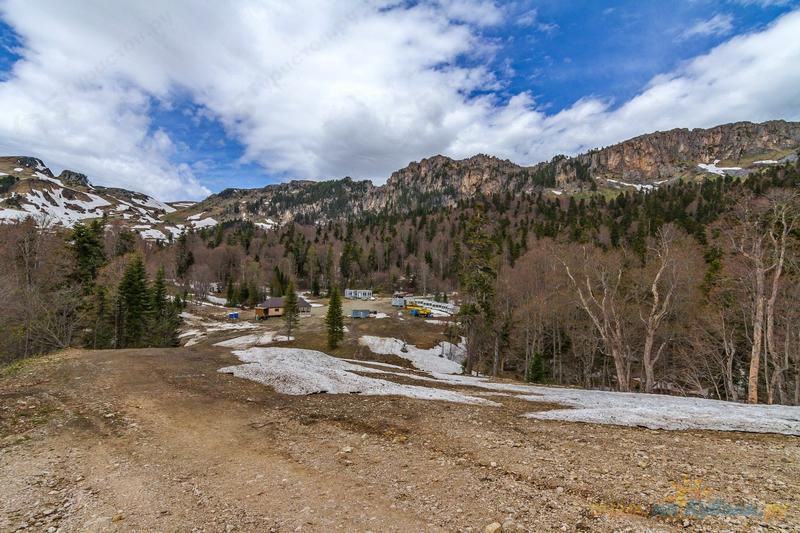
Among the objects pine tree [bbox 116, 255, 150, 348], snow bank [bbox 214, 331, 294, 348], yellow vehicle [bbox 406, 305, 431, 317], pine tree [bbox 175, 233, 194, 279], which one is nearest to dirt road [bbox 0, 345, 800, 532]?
pine tree [bbox 116, 255, 150, 348]

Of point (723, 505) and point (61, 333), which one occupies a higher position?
point (723, 505)

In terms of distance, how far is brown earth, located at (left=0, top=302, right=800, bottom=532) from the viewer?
18.8 ft

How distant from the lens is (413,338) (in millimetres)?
60281

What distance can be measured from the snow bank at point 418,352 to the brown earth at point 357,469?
3580cm

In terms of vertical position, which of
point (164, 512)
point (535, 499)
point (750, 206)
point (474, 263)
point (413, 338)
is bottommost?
point (413, 338)

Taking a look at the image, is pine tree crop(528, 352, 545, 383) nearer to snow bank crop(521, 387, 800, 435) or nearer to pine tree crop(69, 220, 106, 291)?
snow bank crop(521, 387, 800, 435)

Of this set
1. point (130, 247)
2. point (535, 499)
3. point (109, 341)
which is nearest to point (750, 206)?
point (535, 499)

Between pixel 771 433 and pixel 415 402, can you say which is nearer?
pixel 771 433

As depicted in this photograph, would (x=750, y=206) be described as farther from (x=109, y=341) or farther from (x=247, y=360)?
(x=109, y=341)

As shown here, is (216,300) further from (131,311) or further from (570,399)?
(570,399)

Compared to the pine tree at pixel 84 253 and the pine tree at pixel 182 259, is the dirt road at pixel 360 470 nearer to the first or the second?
the pine tree at pixel 84 253

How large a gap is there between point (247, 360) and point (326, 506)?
17.1m

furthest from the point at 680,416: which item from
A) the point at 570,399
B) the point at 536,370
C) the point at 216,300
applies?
the point at 216,300

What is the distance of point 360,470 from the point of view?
7.53m
